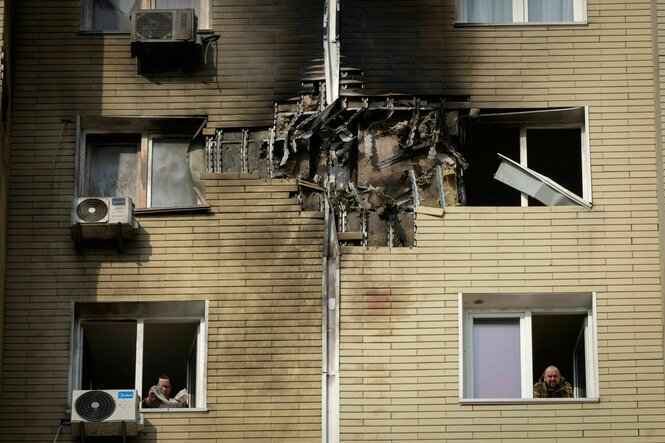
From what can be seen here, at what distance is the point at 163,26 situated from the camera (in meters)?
26.0

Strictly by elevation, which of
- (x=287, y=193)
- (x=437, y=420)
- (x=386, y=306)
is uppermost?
(x=287, y=193)

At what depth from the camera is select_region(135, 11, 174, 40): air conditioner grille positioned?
25.9m

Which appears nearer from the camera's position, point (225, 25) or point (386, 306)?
point (386, 306)

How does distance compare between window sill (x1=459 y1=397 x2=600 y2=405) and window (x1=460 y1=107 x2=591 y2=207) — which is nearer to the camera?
window sill (x1=459 y1=397 x2=600 y2=405)

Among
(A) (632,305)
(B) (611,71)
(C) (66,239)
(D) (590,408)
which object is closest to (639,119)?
(B) (611,71)

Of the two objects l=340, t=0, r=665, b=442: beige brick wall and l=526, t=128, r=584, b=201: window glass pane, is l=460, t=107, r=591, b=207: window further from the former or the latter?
l=340, t=0, r=665, b=442: beige brick wall

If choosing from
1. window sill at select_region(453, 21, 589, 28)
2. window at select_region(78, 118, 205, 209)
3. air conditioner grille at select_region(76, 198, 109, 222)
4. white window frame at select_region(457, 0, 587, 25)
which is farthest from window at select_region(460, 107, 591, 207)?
air conditioner grille at select_region(76, 198, 109, 222)

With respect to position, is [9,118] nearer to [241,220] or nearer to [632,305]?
[241,220]

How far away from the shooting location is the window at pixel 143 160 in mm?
26031

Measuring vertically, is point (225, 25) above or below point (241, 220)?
above

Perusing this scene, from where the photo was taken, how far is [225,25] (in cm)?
2633

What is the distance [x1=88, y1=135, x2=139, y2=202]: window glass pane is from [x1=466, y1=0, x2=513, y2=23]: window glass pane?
17.7ft

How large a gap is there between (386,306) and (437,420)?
1.76 metres

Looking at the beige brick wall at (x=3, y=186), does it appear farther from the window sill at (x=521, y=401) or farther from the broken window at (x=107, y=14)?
the window sill at (x=521, y=401)
